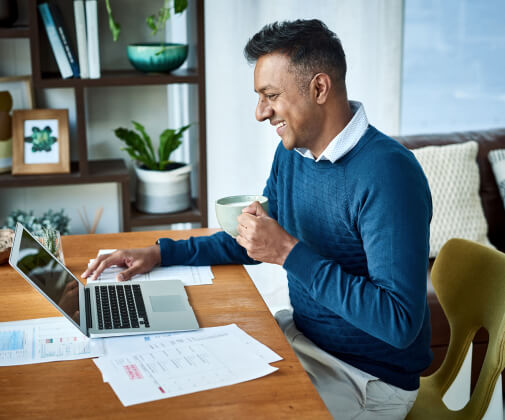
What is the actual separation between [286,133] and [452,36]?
221 centimetres

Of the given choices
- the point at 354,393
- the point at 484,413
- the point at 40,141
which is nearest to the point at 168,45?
the point at 40,141

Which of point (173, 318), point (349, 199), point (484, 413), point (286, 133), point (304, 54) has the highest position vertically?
point (304, 54)

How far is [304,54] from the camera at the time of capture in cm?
135

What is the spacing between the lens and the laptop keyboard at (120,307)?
49.2 inches

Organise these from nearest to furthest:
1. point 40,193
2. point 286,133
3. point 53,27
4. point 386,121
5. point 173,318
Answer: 1. point 173,318
2. point 286,133
3. point 53,27
4. point 40,193
5. point 386,121

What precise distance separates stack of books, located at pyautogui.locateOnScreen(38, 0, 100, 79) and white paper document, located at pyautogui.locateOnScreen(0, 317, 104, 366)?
1357 mm

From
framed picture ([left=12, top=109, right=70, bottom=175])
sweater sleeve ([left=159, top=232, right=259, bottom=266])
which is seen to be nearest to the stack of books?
framed picture ([left=12, top=109, right=70, bottom=175])

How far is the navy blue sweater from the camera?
1.22 metres

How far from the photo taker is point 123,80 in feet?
8.04

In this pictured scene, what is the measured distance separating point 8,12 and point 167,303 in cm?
153

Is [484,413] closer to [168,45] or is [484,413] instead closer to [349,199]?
[349,199]

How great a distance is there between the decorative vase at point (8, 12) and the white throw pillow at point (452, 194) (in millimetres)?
1604

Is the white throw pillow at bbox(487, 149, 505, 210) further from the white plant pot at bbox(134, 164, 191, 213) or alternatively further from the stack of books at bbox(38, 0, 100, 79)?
the stack of books at bbox(38, 0, 100, 79)

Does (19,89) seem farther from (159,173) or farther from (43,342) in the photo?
(43,342)
